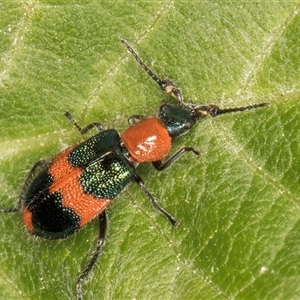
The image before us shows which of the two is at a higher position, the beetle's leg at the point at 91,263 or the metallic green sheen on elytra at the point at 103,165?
the metallic green sheen on elytra at the point at 103,165

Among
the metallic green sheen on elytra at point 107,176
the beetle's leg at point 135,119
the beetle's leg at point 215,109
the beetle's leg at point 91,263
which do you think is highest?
the beetle's leg at point 215,109

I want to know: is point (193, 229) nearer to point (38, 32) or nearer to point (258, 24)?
point (258, 24)

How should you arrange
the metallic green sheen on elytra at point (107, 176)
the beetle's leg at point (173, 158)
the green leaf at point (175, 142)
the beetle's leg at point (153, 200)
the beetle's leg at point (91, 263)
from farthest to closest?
the metallic green sheen on elytra at point (107, 176)
the beetle's leg at point (173, 158)
the beetle's leg at point (91, 263)
the beetle's leg at point (153, 200)
the green leaf at point (175, 142)

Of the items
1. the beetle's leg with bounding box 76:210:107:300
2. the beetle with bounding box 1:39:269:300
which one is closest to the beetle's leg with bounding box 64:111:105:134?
the beetle with bounding box 1:39:269:300

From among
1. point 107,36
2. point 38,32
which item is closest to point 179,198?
point 107,36

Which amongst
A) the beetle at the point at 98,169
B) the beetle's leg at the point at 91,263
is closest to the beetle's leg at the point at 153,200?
the beetle at the point at 98,169

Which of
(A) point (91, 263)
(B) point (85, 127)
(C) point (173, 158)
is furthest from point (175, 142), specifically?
(A) point (91, 263)

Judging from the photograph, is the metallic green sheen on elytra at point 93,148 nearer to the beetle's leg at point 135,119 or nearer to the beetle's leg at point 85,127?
the beetle's leg at point 85,127

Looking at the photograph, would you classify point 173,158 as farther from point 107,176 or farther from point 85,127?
point 85,127
